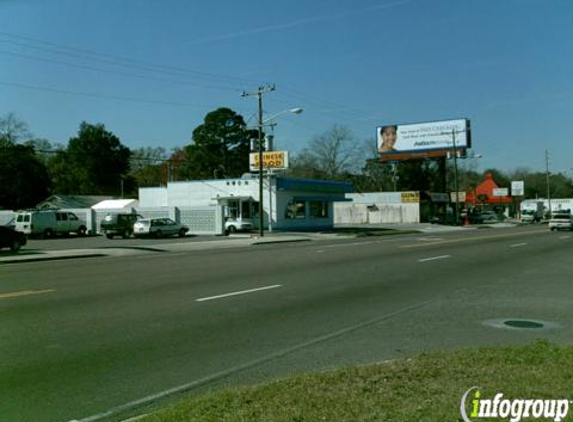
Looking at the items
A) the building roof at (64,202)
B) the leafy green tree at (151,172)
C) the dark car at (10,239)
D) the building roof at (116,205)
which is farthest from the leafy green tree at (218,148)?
the dark car at (10,239)

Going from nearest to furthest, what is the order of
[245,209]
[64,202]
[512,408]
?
[512,408], [245,209], [64,202]

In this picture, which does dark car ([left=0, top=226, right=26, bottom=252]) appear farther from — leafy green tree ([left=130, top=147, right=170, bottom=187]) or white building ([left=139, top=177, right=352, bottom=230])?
leafy green tree ([left=130, top=147, right=170, bottom=187])

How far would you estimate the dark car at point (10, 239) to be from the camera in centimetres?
2756

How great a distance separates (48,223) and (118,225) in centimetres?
638

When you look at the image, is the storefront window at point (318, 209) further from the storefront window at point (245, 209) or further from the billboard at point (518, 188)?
the billboard at point (518, 188)

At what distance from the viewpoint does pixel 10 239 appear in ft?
91.4

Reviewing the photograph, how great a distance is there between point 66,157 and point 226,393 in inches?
3384

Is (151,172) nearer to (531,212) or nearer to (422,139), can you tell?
(422,139)

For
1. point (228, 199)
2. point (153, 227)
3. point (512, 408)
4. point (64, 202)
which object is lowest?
point (512, 408)

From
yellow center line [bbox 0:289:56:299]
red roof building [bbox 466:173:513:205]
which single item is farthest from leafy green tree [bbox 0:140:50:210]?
red roof building [bbox 466:173:513:205]

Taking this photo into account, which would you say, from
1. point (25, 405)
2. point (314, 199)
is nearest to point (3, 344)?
point (25, 405)

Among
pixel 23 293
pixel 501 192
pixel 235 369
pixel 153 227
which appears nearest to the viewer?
pixel 235 369

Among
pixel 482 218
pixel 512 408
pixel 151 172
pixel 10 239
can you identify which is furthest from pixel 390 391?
pixel 151 172

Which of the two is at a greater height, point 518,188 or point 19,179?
point 518,188
